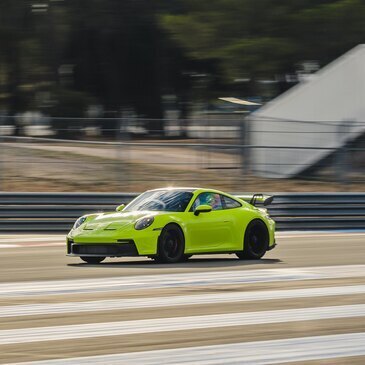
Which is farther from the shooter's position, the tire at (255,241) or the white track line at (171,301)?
the tire at (255,241)

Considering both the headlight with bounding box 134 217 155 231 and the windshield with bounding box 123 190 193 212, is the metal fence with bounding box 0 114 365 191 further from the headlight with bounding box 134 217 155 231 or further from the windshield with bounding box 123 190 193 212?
the headlight with bounding box 134 217 155 231

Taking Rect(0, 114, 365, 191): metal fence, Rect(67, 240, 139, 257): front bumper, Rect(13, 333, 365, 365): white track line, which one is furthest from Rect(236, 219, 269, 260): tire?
Rect(0, 114, 365, 191): metal fence

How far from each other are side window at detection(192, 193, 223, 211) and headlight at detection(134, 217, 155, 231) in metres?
1.16

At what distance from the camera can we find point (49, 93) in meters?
39.1

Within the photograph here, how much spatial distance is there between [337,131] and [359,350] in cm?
1857

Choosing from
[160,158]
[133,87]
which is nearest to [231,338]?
[160,158]

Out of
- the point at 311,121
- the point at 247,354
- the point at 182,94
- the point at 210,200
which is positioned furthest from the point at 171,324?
the point at 182,94

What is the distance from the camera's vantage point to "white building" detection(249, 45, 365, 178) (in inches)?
961

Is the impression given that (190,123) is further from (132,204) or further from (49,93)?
(132,204)

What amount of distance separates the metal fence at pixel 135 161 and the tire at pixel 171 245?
851cm

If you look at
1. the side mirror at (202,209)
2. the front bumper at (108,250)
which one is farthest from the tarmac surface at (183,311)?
the side mirror at (202,209)

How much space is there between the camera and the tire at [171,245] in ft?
43.4

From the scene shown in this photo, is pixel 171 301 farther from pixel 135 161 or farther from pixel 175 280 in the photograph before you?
pixel 135 161

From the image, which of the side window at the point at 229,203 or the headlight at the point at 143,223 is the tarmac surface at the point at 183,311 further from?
the side window at the point at 229,203
